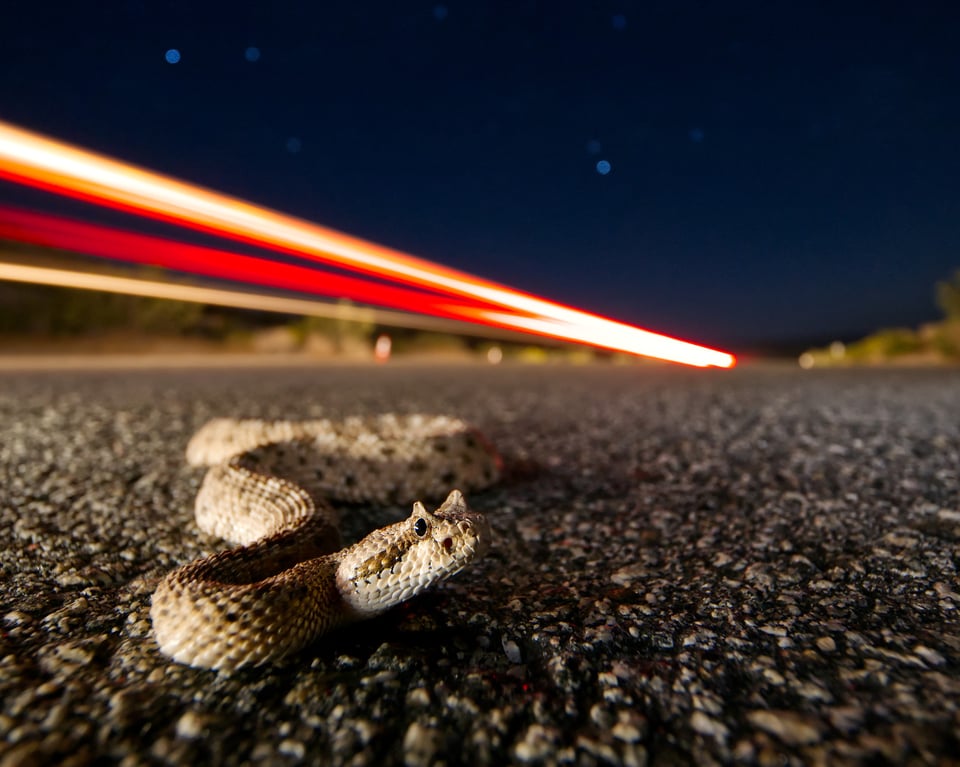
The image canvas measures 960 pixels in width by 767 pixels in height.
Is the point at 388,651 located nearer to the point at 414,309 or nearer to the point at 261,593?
the point at 261,593

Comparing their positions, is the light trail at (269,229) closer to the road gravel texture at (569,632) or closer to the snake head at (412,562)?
the road gravel texture at (569,632)

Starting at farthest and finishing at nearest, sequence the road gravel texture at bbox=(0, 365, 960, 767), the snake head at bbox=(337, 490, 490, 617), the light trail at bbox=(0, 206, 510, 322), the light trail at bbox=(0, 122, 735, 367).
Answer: the light trail at bbox=(0, 206, 510, 322) → the light trail at bbox=(0, 122, 735, 367) → the snake head at bbox=(337, 490, 490, 617) → the road gravel texture at bbox=(0, 365, 960, 767)

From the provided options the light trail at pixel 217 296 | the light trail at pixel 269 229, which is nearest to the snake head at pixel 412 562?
the light trail at pixel 269 229

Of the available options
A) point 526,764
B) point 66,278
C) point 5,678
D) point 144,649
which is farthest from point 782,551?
point 66,278

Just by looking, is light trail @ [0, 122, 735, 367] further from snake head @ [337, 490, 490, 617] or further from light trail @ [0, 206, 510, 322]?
snake head @ [337, 490, 490, 617]

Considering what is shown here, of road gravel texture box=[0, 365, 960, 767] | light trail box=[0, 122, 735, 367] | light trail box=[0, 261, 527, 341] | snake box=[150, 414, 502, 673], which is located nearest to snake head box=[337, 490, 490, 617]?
snake box=[150, 414, 502, 673]

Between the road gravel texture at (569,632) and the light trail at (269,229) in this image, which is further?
the light trail at (269,229)

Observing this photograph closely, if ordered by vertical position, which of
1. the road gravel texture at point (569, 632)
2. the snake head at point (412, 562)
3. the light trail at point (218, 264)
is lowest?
the road gravel texture at point (569, 632)
